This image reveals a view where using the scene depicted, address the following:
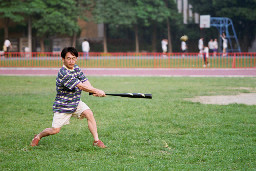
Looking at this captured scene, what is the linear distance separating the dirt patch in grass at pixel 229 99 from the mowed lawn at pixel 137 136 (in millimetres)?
502

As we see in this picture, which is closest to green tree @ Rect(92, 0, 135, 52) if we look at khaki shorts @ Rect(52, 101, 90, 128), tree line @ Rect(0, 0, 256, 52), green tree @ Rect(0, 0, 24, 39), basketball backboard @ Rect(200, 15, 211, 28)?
tree line @ Rect(0, 0, 256, 52)

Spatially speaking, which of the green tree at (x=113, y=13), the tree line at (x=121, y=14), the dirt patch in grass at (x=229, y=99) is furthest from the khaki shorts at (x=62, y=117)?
the green tree at (x=113, y=13)

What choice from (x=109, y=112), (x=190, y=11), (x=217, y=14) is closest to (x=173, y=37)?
(x=190, y=11)

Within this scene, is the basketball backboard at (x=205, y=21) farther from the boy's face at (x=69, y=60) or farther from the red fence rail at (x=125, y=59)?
the boy's face at (x=69, y=60)

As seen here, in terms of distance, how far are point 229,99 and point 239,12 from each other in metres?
28.3

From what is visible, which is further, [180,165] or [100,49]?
[100,49]

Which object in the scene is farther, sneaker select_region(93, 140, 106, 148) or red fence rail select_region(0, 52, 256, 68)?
red fence rail select_region(0, 52, 256, 68)

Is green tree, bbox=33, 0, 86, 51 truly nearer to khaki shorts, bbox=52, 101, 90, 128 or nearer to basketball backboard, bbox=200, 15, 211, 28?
basketball backboard, bbox=200, 15, 211, 28

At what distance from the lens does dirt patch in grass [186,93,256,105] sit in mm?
10125

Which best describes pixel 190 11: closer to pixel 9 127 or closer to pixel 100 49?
pixel 100 49

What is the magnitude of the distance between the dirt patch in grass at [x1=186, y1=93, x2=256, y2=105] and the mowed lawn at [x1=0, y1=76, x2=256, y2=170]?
1.65ft

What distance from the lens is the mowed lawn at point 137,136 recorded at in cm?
499

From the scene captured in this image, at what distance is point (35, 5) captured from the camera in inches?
1458

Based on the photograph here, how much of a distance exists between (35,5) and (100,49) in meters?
9.90
